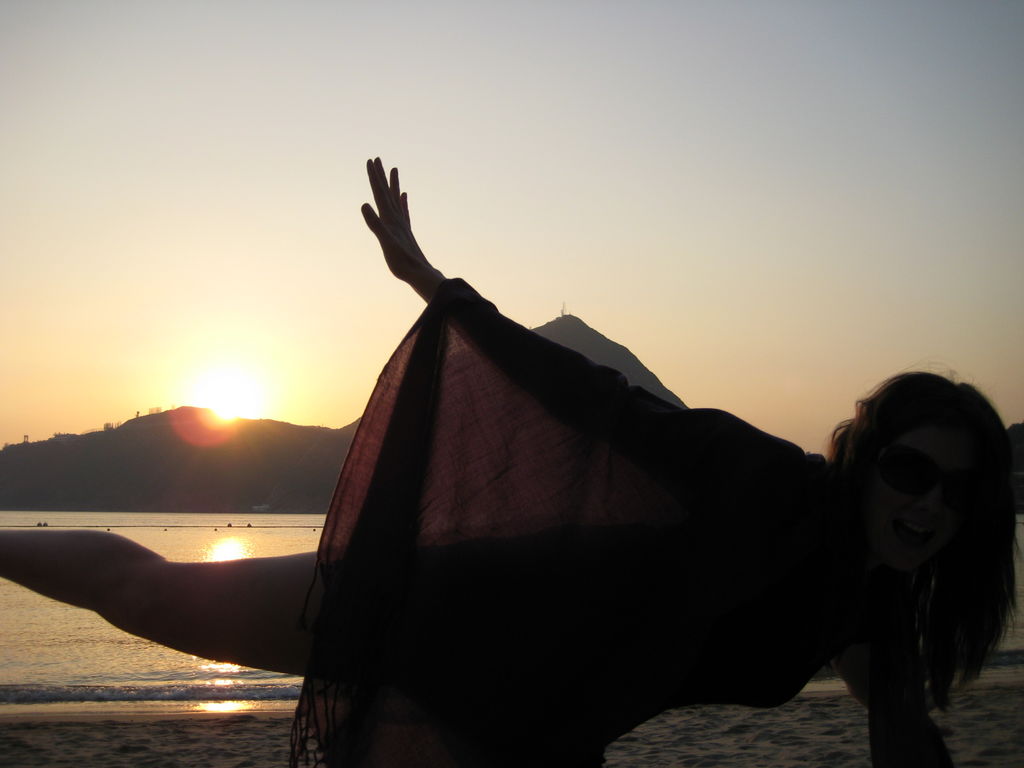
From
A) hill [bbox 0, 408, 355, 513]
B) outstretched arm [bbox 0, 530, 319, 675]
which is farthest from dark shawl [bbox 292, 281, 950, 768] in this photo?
hill [bbox 0, 408, 355, 513]

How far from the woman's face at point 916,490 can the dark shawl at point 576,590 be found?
0.42 ft

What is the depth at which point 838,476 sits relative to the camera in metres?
2.31

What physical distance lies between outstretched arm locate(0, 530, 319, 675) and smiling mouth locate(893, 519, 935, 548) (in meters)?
1.50

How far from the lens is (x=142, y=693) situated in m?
12.8

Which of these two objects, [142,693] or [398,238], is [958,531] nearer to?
[398,238]

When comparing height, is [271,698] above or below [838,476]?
below

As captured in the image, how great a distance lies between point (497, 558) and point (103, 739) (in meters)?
8.96

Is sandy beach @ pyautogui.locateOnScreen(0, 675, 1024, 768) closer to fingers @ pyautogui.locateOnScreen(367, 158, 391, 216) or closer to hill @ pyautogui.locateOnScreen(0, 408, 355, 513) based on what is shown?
fingers @ pyautogui.locateOnScreen(367, 158, 391, 216)

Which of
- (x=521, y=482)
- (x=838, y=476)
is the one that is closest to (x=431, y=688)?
(x=521, y=482)

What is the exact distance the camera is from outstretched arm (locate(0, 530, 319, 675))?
220 cm

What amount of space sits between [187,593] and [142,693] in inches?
475

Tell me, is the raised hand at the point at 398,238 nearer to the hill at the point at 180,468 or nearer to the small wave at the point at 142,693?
the small wave at the point at 142,693

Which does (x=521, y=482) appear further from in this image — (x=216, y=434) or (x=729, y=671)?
(x=216, y=434)

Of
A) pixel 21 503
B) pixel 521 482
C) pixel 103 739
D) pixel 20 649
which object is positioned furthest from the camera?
pixel 21 503
